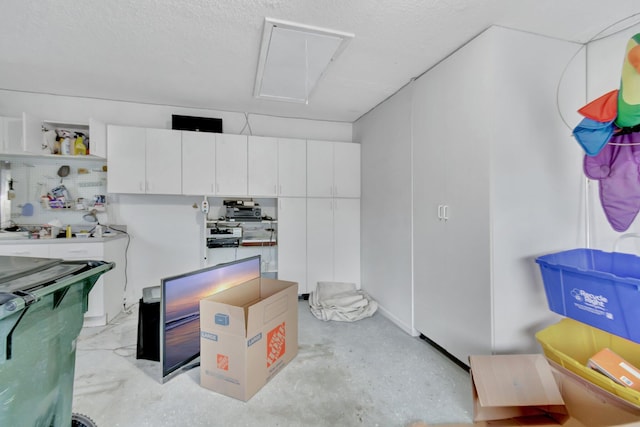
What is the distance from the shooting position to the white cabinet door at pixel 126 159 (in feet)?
9.77

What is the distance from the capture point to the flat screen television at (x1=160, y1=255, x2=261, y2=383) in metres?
1.85

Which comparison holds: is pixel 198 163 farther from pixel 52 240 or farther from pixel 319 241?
pixel 319 241

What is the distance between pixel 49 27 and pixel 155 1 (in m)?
0.91

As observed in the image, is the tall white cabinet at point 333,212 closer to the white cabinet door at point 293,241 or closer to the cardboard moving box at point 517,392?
the white cabinet door at point 293,241

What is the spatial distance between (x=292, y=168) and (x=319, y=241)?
1.02 meters

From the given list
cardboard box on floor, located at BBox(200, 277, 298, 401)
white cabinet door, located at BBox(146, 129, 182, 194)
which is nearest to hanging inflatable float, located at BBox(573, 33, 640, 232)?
cardboard box on floor, located at BBox(200, 277, 298, 401)

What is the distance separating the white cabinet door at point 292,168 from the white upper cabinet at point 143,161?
3.83 feet

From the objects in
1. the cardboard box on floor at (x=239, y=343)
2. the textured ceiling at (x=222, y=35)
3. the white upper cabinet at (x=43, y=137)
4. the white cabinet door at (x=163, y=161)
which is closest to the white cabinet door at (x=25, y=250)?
the white upper cabinet at (x=43, y=137)

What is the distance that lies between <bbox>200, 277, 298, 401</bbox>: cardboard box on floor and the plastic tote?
0.68 meters

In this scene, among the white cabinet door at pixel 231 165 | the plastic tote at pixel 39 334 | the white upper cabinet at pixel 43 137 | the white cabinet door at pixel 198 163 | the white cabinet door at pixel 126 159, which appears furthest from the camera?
the white cabinet door at pixel 231 165

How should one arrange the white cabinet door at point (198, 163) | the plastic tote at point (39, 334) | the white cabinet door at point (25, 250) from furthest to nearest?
1. the white cabinet door at point (198, 163)
2. the white cabinet door at point (25, 250)
3. the plastic tote at point (39, 334)

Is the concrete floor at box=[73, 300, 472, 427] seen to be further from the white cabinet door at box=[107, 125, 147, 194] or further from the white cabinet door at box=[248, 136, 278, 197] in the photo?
the white cabinet door at box=[248, 136, 278, 197]

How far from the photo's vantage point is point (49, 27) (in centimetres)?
188

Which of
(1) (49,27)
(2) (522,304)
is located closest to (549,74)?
(2) (522,304)
